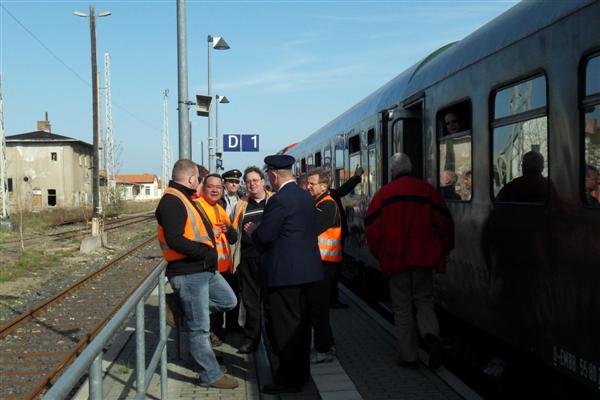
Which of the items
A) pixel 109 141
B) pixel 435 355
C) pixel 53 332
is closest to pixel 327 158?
pixel 53 332

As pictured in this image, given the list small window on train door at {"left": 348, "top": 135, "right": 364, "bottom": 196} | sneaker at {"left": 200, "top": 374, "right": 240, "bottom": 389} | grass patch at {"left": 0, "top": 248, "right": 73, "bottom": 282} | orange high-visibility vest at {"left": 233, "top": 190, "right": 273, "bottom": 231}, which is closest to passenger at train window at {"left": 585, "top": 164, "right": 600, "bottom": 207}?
sneaker at {"left": 200, "top": 374, "right": 240, "bottom": 389}

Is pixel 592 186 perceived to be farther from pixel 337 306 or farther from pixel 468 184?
pixel 337 306

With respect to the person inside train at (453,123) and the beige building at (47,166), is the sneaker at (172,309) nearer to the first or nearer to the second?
the person inside train at (453,123)

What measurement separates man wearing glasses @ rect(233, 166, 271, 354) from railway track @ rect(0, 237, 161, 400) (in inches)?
74.8

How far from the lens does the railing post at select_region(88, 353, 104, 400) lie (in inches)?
99.0

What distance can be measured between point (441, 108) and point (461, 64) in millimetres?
689

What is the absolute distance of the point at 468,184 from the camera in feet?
21.0

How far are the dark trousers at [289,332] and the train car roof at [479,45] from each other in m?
2.46

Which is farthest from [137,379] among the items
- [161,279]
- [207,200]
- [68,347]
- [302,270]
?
[68,347]

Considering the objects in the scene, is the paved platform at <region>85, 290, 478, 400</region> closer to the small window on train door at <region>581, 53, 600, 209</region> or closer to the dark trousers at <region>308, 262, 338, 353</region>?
the dark trousers at <region>308, 262, 338, 353</region>

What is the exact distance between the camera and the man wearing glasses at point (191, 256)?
559 centimetres

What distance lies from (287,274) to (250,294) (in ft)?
5.54

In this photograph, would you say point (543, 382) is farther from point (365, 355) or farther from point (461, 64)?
point (461, 64)

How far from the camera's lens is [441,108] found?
717 cm
